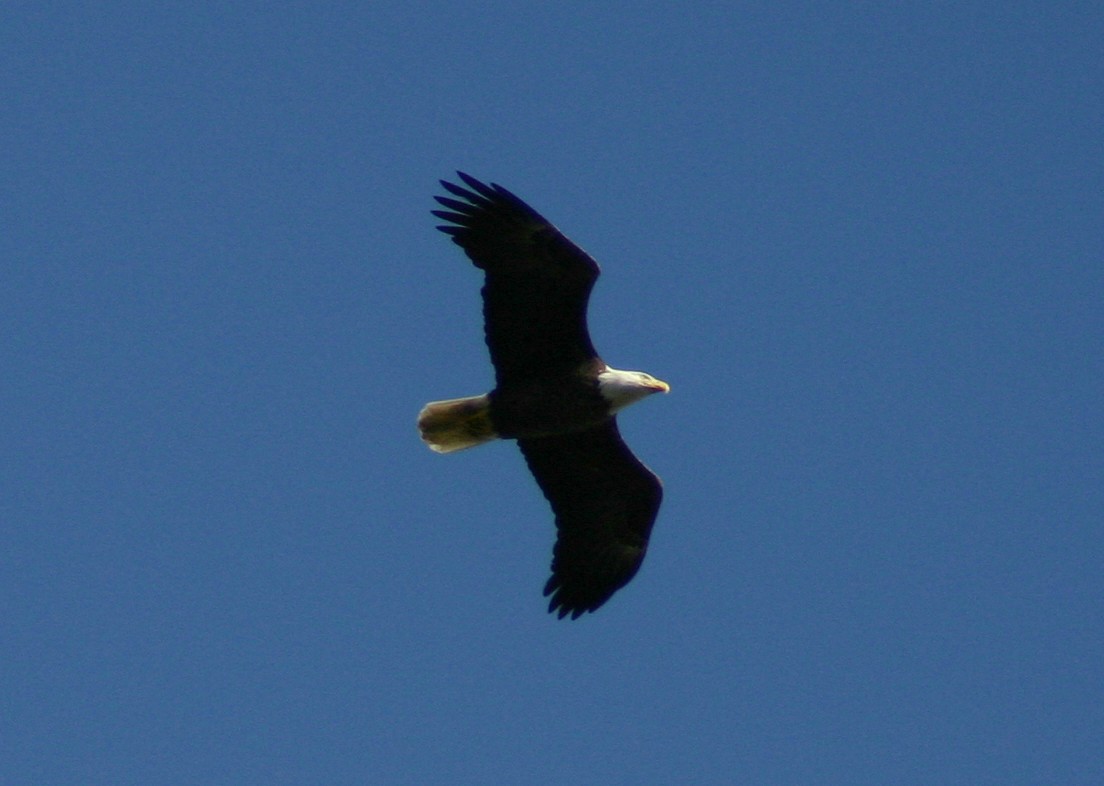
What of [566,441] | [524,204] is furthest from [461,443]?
[524,204]

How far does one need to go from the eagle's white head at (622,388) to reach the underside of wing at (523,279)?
0.24m

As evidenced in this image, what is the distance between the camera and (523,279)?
1439 cm

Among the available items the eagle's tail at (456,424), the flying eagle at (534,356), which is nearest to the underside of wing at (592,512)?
the flying eagle at (534,356)

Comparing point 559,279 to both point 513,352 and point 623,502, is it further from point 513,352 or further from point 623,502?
point 623,502

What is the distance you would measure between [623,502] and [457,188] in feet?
8.56

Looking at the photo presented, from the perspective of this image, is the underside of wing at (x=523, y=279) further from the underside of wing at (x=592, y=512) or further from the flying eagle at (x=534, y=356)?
the underside of wing at (x=592, y=512)

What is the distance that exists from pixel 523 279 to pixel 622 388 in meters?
1.01

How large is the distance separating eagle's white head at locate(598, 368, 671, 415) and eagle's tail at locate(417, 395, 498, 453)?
32.7 inches

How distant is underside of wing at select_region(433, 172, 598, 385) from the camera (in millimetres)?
14305

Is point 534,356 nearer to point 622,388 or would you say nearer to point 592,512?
point 622,388

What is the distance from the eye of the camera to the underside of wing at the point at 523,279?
46.9 feet

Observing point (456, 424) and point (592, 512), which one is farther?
point (592, 512)

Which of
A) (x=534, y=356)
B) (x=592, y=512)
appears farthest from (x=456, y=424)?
(x=592, y=512)

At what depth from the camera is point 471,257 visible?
14367mm
